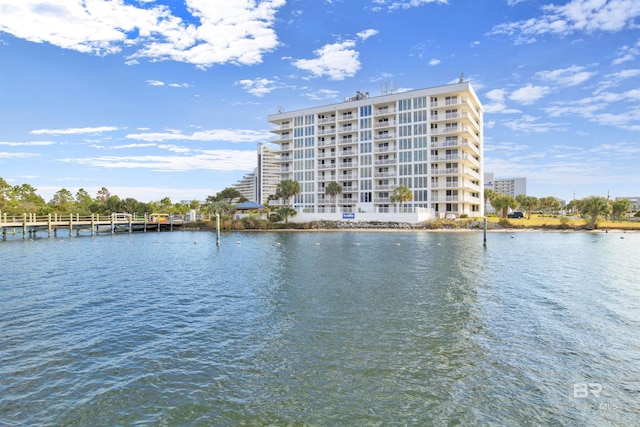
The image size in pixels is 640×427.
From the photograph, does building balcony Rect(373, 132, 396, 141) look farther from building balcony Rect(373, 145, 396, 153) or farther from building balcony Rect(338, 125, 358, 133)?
building balcony Rect(338, 125, 358, 133)

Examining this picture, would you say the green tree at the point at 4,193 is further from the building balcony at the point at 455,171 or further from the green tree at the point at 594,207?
the green tree at the point at 594,207

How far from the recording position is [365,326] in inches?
502

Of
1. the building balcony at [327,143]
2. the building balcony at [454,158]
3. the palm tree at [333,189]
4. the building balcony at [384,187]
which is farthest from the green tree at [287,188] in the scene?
the building balcony at [454,158]

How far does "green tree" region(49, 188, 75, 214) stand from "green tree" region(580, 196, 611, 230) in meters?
126

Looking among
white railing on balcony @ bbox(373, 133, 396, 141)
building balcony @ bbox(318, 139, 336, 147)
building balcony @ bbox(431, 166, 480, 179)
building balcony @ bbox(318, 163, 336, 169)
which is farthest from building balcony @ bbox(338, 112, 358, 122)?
building balcony @ bbox(431, 166, 480, 179)

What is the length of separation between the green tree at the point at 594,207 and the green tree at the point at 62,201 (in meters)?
126

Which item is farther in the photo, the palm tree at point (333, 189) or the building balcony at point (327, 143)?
the building balcony at point (327, 143)

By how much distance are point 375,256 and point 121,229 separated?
73531 millimetres

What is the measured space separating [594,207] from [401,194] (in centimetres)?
3308

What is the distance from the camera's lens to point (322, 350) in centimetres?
1066

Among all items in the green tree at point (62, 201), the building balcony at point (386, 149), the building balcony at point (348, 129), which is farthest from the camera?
the green tree at point (62, 201)

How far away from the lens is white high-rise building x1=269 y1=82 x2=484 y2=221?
7412 centimetres

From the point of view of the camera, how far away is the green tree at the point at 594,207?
62.3 meters

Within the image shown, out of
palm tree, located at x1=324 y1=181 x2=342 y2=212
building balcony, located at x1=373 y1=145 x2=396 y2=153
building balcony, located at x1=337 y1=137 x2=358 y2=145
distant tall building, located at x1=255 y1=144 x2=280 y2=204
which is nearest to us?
building balcony, located at x1=373 y1=145 x2=396 y2=153
